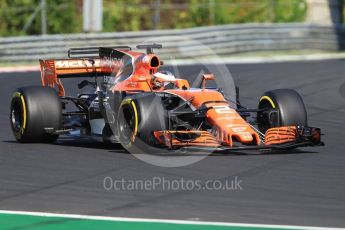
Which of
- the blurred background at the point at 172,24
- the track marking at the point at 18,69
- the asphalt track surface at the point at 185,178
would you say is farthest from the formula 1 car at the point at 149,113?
the blurred background at the point at 172,24

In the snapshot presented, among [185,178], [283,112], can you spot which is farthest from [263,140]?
[185,178]

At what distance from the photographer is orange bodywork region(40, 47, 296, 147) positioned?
37.8ft

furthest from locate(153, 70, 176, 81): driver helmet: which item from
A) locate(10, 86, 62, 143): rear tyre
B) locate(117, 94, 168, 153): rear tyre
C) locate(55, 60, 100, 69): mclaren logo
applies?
locate(55, 60, 100, 69): mclaren logo

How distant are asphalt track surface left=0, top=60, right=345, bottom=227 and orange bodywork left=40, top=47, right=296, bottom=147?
26 centimetres

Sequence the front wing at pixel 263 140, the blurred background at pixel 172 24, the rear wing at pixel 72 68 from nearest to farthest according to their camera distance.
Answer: the front wing at pixel 263 140 < the rear wing at pixel 72 68 < the blurred background at pixel 172 24

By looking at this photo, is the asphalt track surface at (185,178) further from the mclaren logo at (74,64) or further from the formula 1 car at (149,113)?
the mclaren logo at (74,64)

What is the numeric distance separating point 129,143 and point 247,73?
1223cm

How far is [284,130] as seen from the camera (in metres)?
12.0

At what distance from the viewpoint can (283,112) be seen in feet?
40.8

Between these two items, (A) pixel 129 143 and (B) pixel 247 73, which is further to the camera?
(B) pixel 247 73

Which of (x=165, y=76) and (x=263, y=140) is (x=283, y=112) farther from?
(x=165, y=76)

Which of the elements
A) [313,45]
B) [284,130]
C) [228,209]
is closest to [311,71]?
[313,45]

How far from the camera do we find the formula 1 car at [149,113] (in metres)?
11.6

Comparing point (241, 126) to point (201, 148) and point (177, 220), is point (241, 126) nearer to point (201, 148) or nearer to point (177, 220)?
point (201, 148)
